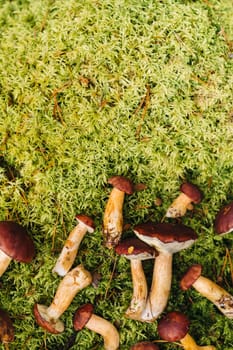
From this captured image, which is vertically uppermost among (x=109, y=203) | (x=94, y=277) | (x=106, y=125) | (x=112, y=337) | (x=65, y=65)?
(x=65, y=65)

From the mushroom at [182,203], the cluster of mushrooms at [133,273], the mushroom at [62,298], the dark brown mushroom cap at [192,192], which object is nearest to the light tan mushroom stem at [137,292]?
the cluster of mushrooms at [133,273]

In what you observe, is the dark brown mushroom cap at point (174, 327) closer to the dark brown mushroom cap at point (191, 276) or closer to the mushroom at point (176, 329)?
the mushroom at point (176, 329)

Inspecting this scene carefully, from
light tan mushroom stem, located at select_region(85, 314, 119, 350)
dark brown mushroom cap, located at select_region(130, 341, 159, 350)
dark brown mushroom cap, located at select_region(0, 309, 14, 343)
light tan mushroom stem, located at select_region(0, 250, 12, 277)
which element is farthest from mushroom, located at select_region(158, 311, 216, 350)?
light tan mushroom stem, located at select_region(0, 250, 12, 277)

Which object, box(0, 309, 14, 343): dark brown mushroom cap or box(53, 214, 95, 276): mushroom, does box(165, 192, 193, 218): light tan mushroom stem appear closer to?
box(53, 214, 95, 276): mushroom

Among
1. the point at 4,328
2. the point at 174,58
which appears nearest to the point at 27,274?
the point at 4,328

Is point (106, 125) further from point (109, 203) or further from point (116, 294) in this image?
point (116, 294)
